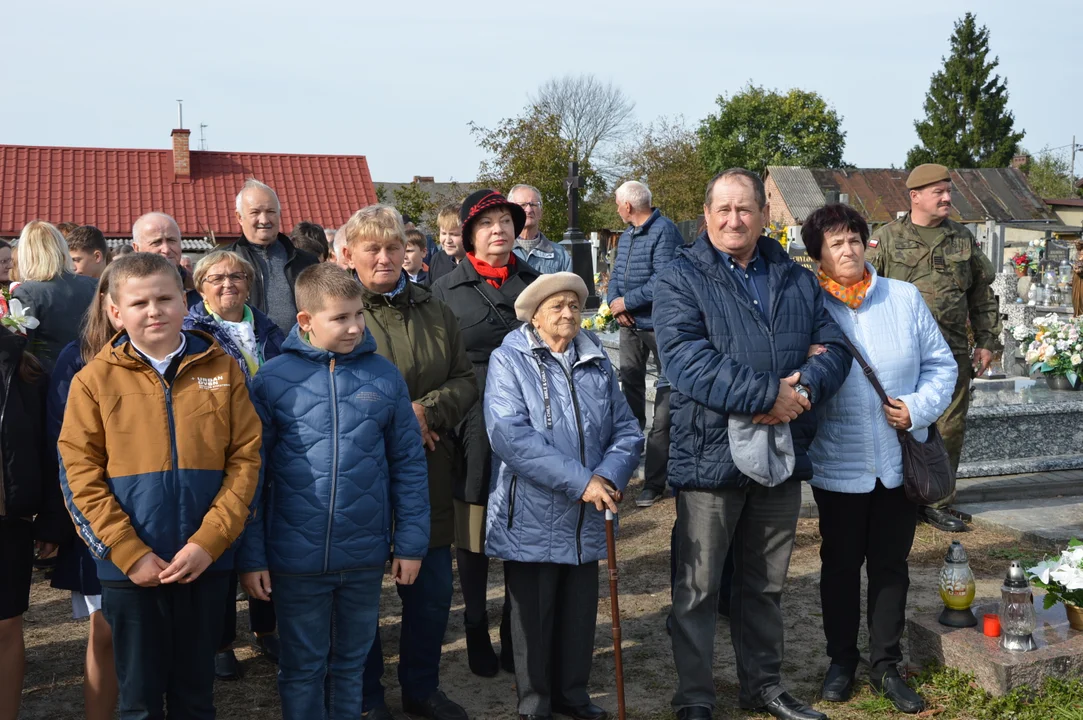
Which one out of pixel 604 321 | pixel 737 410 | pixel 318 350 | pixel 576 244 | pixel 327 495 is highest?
pixel 576 244

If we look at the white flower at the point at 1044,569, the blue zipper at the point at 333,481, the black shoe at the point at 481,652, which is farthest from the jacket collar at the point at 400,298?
the white flower at the point at 1044,569

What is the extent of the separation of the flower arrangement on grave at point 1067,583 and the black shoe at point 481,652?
229cm

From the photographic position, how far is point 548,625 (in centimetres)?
383

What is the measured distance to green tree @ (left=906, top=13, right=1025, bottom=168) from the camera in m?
59.7

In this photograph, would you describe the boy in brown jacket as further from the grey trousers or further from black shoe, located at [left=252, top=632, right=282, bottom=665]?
the grey trousers

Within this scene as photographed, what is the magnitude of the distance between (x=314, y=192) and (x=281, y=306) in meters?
24.7

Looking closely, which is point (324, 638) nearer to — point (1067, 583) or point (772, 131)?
point (1067, 583)

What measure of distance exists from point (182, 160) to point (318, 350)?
2778cm

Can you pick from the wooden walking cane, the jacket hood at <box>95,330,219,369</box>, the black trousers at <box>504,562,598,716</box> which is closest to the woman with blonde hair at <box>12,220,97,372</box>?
the jacket hood at <box>95,330,219,369</box>

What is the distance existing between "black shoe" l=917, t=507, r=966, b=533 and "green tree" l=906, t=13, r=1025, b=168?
188ft

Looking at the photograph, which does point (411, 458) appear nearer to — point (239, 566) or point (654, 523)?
point (239, 566)

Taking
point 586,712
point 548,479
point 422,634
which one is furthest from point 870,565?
point 422,634

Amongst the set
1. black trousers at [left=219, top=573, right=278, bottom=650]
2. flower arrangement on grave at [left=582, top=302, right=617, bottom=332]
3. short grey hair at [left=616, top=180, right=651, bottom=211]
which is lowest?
black trousers at [left=219, top=573, right=278, bottom=650]

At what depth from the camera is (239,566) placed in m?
3.33
